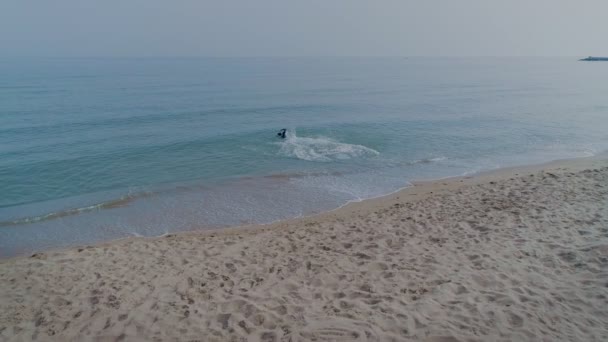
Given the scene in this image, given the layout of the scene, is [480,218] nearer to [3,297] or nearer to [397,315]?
[397,315]

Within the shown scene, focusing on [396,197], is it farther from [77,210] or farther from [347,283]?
[77,210]

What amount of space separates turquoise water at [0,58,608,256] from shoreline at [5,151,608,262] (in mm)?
485

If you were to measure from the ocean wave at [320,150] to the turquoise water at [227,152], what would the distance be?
0.06 m

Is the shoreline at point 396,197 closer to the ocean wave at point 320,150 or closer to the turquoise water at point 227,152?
A: the turquoise water at point 227,152

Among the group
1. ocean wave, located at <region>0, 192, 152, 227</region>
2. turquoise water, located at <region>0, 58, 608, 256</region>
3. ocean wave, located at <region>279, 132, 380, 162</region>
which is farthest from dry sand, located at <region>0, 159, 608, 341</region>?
ocean wave, located at <region>279, 132, 380, 162</region>

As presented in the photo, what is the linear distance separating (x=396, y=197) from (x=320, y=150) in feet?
24.3

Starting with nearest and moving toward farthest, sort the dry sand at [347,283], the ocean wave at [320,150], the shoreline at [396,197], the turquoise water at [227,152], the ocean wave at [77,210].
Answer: the dry sand at [347,283] < the shoreline at [396,197] < the ocean wave at [77,210] < the turquoise water at [227,152] < the ocean wave at [320,150]

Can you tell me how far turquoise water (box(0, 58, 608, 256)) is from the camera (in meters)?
12.5

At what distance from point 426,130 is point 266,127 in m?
10.9

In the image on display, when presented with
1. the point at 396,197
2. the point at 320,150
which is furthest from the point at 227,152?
the point at 396,197

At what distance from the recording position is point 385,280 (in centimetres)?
655

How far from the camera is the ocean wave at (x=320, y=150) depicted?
18.5 meters

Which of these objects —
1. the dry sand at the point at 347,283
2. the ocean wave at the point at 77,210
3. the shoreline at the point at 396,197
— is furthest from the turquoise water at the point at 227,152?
the dry sand at the point at 347,283

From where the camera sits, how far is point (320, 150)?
776 inches
